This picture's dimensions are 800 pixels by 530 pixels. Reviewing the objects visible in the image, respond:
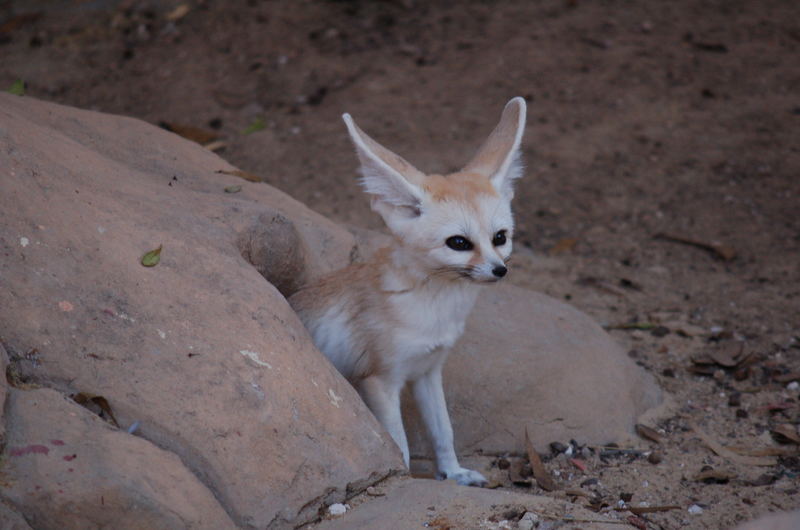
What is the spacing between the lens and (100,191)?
142 inches

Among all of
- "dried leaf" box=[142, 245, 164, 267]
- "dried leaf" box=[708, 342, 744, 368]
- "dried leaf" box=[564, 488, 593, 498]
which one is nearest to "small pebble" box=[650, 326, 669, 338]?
"dried leaf" box=[708, 342, 744, 368]

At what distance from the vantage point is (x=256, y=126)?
27.4 ft

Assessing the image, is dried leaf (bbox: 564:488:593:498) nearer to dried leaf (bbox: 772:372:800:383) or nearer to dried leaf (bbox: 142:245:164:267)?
dried leaf (bbox: 772:372:800:383)

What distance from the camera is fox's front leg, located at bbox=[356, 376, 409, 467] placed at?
4098 millimetres

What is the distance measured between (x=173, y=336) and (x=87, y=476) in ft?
2.30

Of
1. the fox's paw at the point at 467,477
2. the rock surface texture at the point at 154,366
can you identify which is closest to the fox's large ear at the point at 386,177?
the rock surface texture at the point at 154,366

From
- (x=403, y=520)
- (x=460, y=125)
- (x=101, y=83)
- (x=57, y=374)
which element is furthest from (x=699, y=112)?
(x=57, y=374)

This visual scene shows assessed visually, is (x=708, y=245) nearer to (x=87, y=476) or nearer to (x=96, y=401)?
(x=96, y=401)

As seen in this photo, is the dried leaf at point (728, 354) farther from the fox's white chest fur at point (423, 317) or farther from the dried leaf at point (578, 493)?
the fox's white chest fur at point (423, 317)

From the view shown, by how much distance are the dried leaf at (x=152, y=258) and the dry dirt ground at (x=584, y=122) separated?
197 centimetres

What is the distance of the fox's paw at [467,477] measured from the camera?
418 cm

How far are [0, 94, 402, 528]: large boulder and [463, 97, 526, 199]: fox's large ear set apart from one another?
115cm

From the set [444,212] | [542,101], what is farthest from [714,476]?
[542,101]

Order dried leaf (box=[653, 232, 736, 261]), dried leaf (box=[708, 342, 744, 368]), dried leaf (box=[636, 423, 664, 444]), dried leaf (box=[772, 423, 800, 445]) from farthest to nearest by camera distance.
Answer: dried leaf (box=[653, 232, 736, 261]) < dried leaf (box=[708, 342, 744, 368]) < dried leaf (box=[636, 423, 664, 444]) < dried leaf (box=[772, 423, 800, 445])
